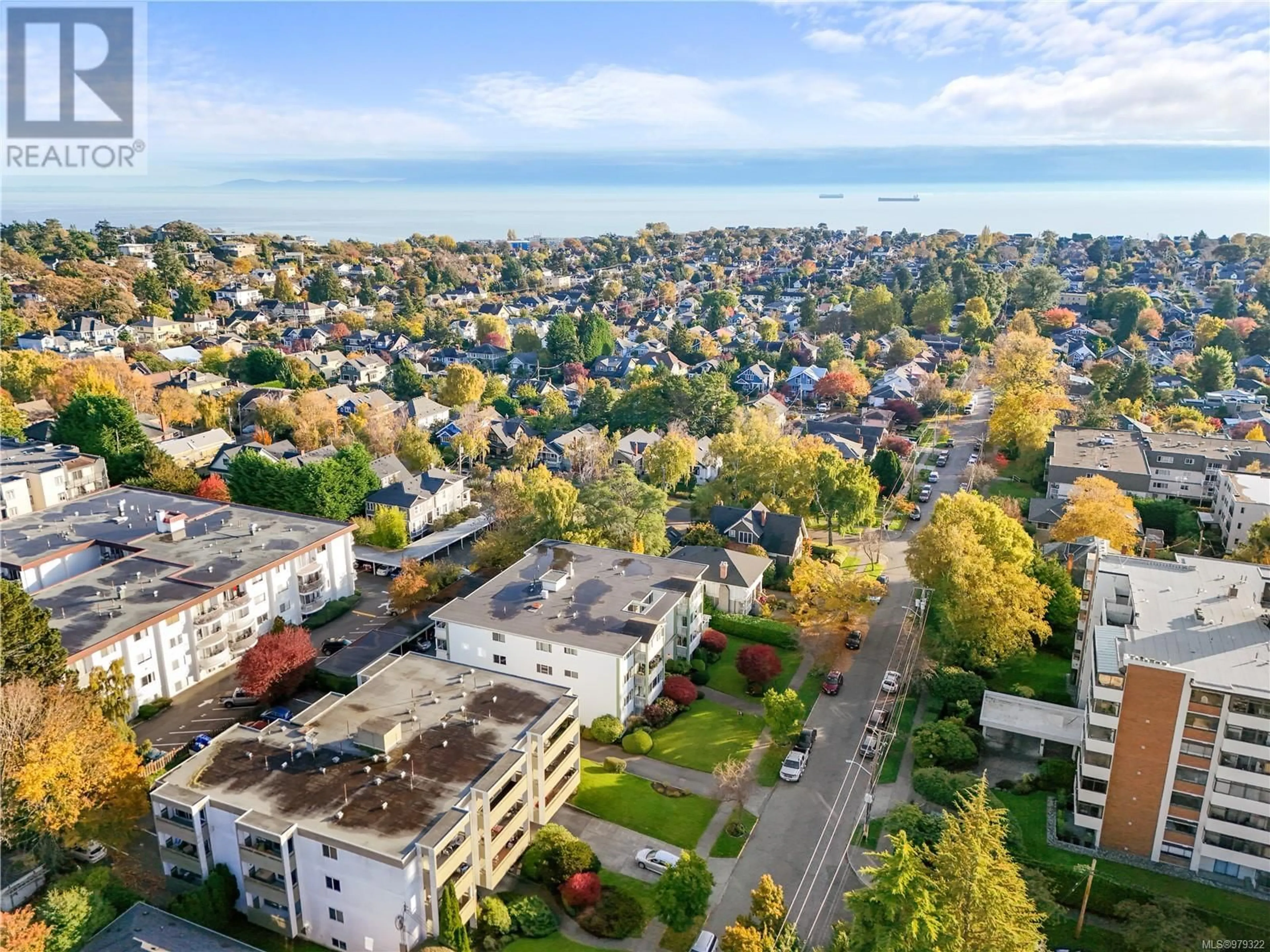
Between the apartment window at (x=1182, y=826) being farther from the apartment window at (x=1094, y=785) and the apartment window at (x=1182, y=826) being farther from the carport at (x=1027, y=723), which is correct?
the carport at (x=1027, y=723)

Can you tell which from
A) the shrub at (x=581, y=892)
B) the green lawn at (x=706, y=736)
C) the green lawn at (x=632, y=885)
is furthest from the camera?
the green lawn at (x=706, y=736)

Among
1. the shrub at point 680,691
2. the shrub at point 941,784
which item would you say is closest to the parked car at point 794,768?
the shrub at point 941,784

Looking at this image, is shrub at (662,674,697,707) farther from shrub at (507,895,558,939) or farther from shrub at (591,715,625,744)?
shrub at (507,895,558,939)

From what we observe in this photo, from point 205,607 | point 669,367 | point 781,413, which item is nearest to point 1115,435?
point 781,413

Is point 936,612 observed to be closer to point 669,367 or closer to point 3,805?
point 3,805

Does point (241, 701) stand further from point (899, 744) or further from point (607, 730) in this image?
point (899, 744)

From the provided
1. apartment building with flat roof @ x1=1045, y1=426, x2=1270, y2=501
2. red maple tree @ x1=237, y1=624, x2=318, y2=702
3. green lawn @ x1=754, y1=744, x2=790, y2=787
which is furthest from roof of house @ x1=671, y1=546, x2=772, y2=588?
A: apartment building with flat roof @ x1=1045, y1=426, x2=1270, y2=501

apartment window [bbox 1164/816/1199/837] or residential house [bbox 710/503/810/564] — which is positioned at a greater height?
residential house [bbox 710/503/810/564]
